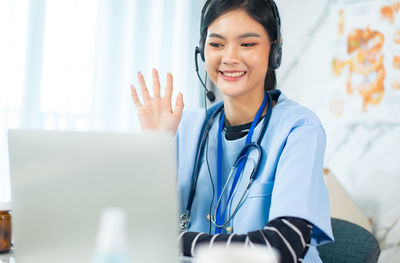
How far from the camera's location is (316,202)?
959 mm

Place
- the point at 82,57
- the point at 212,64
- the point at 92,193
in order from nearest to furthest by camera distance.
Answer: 1. the point at 92,193
2. the point at 212,64
3. the point at 82,57

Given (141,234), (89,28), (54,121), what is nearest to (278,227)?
(141,234)

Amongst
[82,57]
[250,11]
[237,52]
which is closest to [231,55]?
[237,52]

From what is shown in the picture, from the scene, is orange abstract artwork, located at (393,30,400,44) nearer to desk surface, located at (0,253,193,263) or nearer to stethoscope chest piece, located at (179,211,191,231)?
stethoscope chest piece, located at (179,211,191,231)

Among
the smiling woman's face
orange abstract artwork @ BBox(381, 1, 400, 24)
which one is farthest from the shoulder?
orange abstract artwork @ BBox(381, 1, 400, 24)

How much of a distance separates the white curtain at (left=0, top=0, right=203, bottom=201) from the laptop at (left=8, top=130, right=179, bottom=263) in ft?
5.30

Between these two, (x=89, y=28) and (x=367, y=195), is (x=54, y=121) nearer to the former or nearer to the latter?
(x=89, y=28)

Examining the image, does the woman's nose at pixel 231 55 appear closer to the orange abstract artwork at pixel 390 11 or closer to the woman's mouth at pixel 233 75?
the woman's mouth at pixel 233 75

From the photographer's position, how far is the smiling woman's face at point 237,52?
121 centimetres

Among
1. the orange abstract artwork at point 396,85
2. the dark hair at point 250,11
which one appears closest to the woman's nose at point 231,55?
the dark hair at point 250,11

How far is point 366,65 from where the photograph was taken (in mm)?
2176

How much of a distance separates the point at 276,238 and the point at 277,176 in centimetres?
21

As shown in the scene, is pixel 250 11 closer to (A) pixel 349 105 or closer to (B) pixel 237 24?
(B) pixel 237 24

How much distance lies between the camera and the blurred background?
6.76 ft
